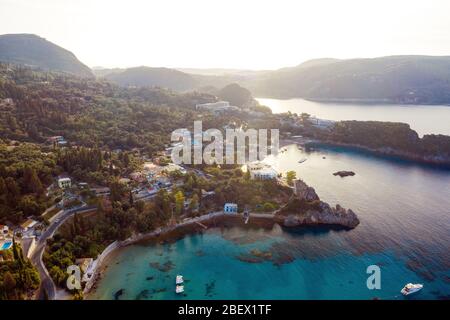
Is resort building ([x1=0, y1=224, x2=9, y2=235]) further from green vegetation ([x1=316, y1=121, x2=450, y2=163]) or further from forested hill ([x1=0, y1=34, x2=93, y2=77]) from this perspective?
forested hill ([x1=0, y1=34, x2=93, y2=77])

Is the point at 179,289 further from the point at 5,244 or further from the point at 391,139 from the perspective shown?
the point at 391,139

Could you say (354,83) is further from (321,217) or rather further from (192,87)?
(321,217)

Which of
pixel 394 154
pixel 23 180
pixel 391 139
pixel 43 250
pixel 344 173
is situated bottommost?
pixel 43 250

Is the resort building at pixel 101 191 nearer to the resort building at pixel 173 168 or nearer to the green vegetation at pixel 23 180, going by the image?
the green vegetation at pixel 23 180

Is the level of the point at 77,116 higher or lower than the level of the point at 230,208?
higher

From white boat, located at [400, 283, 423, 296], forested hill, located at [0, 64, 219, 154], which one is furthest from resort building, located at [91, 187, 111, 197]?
white boat, located at [400, 283, 423, 296]

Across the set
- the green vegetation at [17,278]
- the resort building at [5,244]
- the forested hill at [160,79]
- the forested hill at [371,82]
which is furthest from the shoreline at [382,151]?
the forested hill at [160,79]

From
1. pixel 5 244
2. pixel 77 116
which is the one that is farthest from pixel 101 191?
pixel 77 116
